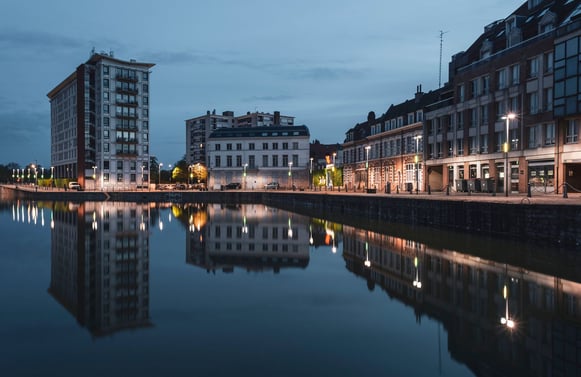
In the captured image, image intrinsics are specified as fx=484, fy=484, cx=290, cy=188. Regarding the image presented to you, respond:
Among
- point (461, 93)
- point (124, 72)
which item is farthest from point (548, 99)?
point (124, 72)

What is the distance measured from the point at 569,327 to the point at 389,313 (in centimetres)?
422

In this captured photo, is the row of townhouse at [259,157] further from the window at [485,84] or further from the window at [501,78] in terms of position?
the window at [501,78]

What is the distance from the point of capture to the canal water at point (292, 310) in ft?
30.4

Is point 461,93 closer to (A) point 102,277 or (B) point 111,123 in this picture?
(A) point 102,277

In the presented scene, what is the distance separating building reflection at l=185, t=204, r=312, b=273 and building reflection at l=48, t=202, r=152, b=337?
2.86 metres

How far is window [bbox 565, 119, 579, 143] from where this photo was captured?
3749cm

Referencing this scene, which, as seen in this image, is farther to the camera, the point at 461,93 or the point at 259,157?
the point at 259,157

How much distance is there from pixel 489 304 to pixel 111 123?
9733cm

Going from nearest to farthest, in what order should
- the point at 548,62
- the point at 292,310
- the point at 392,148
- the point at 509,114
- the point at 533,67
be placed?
the point at 292,310, the point at 509,114, the point at 548,62, the point at 533,67, the point at 392,148

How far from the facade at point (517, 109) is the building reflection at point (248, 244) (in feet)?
52.0

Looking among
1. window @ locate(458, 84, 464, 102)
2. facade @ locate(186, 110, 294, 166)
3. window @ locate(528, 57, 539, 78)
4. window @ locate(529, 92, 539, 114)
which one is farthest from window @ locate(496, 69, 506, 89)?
facade @ locate(186, 110, 294, 166)

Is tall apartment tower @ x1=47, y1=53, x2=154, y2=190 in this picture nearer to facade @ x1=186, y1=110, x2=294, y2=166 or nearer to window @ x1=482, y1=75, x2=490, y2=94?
facade @ x1=186, y1=110, x2=294, y2=166

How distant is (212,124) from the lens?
503ft

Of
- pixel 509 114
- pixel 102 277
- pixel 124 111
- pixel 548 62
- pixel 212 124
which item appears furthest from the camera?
pixel 212 124
